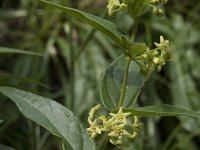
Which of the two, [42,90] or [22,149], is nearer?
[22,149]

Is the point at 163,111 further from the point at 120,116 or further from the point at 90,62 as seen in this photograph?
the point at 90,62

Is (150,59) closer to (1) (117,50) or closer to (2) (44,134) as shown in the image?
(2) (44,134)

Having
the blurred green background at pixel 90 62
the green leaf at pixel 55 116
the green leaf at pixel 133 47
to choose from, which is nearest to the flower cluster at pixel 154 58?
the green leaf at pixel 133 47

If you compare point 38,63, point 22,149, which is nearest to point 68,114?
point 22,149

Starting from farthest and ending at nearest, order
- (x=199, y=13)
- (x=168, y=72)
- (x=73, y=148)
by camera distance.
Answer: (x=199, y=13) → (x=168, y=72) → (x=73, y=148)

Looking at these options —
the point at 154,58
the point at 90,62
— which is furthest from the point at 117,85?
the point at 90,62

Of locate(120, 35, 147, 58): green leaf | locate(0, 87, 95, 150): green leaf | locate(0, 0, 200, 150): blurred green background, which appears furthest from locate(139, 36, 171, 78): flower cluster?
locate(0, 0, 200, 150): blurred green background

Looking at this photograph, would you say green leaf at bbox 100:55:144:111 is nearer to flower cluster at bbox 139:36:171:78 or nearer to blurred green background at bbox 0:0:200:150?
flower cluster at bbox 139:36:171:78

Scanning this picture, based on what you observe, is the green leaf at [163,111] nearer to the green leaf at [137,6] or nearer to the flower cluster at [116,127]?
the flower cluster at [116,127]
